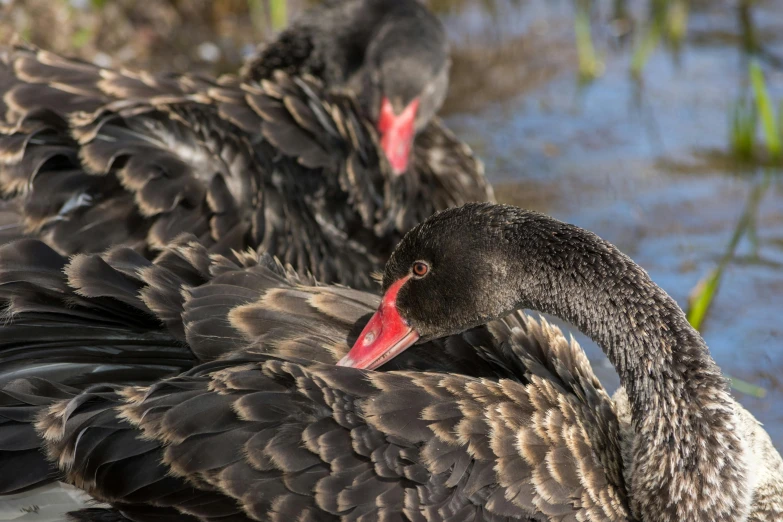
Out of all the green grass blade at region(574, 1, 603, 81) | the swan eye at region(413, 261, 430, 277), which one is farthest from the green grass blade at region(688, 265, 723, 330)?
the green grass blade at region(574, 1, 603, 81)

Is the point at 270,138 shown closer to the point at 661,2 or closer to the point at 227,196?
the point at 227,196

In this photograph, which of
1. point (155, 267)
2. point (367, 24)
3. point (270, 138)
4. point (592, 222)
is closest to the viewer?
point (155, 267)

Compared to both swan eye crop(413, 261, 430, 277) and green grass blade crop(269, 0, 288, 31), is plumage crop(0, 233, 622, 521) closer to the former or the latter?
swan eye crop(413, 261, 430, 277)

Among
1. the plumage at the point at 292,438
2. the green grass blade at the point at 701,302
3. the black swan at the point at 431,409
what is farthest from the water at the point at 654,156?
the plumage at the point at 292,438

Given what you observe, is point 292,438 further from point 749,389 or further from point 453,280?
point 749,389

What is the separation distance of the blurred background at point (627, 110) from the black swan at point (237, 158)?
130 centimetres

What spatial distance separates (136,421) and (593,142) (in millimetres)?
5325

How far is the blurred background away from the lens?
6578 millimetres

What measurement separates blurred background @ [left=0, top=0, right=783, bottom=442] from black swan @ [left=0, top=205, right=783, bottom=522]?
1.66 metres

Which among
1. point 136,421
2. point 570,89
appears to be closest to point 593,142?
point 570,89

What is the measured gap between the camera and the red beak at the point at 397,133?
5910 millimetres

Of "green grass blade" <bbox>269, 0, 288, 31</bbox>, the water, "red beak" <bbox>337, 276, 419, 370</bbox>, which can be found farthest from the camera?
"green grass blade" <bbox>269, 0, 288, 31</bbox>

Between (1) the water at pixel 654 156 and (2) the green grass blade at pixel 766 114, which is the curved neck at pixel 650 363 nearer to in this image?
(1) the water at pixel 654 156

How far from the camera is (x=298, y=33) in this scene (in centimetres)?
684
